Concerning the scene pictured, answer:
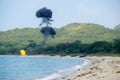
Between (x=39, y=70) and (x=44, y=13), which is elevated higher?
(x=44, y=13)

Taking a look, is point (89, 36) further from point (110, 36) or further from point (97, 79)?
point (97, 79)

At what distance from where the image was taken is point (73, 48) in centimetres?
12719

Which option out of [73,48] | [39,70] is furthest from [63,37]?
[39,70]

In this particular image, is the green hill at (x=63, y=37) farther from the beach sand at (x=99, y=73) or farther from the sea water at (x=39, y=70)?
the beach sand at (x=99, y=73)

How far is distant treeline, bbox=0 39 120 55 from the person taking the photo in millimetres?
113188

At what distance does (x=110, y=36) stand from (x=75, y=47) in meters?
48.2

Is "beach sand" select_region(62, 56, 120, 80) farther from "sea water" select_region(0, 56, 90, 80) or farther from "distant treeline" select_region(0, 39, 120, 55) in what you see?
A: "distant treeline" select_region(0, 39, 120, 55)

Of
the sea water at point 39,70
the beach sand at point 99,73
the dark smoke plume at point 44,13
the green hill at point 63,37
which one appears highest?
the dark smoke plume at point 44,13

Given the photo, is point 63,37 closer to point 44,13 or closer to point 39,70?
point 44,13

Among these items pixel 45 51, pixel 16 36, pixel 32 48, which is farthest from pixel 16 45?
pixel 16 36

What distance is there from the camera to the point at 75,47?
416 ft

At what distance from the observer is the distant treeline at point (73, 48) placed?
113m

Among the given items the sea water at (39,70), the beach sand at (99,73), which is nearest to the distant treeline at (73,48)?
the sea water at (39,70)

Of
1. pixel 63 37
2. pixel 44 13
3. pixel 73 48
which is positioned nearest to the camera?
pixel 73 48
